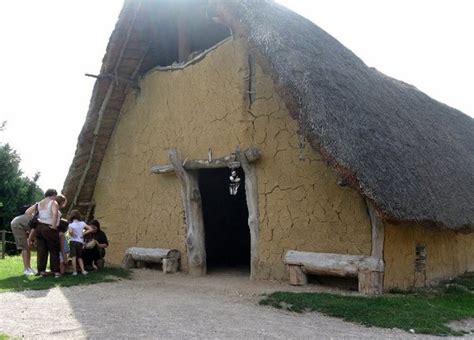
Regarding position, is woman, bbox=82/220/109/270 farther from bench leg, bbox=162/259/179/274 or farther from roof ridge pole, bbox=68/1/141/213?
roof ridge pole, bbox=68/1/141/213

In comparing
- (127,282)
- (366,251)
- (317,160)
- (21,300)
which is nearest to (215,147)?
(317,160)

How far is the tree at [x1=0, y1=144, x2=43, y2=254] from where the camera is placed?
17656 mm

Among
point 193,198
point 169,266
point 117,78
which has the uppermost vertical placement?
point 117,78

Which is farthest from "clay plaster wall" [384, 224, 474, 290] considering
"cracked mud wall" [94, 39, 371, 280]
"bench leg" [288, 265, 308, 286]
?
"bench leg" [288, 265, 308, 286]

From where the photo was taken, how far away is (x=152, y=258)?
9.98 metres

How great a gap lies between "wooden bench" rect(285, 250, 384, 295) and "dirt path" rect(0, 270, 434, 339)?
328mm

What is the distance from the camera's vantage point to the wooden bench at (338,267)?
7.04 m

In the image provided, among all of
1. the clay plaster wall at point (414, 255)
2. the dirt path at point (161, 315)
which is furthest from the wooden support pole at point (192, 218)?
the clay plaster wall at point (414, 255)

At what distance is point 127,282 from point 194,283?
114 cm

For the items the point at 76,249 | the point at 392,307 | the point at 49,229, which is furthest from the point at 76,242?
the point at 392,307

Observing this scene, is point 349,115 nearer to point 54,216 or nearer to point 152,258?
point 152,258

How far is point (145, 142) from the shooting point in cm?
1070

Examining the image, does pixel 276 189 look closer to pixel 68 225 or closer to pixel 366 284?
pixel 366 284

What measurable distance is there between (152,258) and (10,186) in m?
10.0
